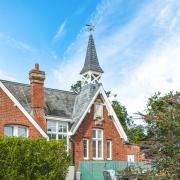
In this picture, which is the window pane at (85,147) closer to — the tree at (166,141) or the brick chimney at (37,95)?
the brick chimney at (37,95)

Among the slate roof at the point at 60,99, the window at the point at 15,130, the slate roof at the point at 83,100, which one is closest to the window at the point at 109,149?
the slate roof at the point at 83,100

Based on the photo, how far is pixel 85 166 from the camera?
2477cm

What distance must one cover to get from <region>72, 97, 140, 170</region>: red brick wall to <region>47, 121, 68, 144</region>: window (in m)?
0.86

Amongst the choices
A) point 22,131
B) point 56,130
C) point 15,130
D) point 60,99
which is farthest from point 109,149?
point 15,130

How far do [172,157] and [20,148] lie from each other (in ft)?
40.1

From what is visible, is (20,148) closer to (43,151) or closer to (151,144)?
(43,151)

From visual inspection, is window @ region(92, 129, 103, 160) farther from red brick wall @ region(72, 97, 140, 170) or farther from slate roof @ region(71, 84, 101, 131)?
slate roof @ region(71, 84, 101, 131)

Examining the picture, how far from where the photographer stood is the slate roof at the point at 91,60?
110 ft

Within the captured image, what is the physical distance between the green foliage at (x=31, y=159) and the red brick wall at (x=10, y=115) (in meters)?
5.55

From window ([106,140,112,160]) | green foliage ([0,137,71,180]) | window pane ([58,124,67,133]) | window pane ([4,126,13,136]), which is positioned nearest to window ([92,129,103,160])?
window ([106,140,112,160])

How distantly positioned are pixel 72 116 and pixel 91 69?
4680 mm

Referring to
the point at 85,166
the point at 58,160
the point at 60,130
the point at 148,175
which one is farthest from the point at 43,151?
the point at 148,175

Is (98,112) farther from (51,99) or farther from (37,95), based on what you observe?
(37,95)

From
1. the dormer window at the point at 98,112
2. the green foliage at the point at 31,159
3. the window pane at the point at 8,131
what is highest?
the dormer window at the point at 98,112
